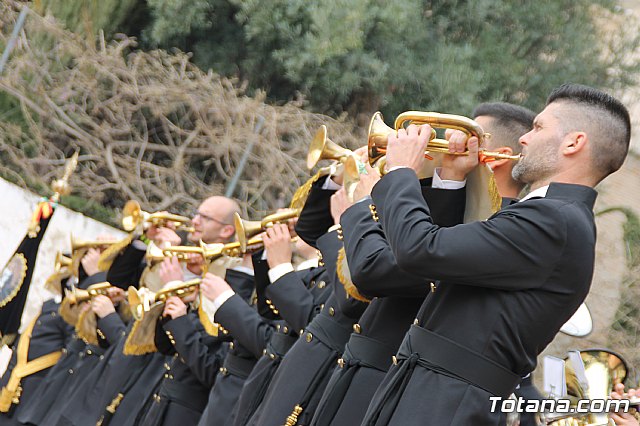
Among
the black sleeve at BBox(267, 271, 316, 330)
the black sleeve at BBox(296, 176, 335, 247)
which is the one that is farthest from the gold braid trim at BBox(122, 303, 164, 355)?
the black sleeve at BBox(296, 176, 335, 247)

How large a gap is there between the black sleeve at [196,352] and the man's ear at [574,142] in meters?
3.47

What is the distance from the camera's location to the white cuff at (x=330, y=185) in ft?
17.2

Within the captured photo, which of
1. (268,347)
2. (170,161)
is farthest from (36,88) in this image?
(268,347)

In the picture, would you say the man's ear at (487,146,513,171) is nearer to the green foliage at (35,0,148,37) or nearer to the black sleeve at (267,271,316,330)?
the black sleeve at (267,271,316,330)

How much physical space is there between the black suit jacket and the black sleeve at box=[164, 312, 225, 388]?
10.9 feet

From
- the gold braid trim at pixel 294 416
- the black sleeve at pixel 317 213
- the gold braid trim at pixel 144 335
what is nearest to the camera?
the gold braid trim at pixel 294 416

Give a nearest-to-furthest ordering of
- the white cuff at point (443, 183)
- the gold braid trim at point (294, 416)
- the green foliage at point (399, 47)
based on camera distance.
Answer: the white cuff at point (443, 183) < the gold braid trim at point (294, 416) < the green foliage at point (399, 47)

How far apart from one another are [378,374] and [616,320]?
550 cm

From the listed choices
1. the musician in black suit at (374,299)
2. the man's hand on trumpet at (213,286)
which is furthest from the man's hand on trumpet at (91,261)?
the musician in black suit at (374,299)

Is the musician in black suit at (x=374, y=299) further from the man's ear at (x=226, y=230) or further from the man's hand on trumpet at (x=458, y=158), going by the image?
the man's ear at (x=226, y=230)

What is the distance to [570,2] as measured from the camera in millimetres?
14727

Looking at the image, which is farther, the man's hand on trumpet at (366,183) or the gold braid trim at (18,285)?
the gold braid trim at (18,285)

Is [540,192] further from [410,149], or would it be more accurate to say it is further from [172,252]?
[172,252]

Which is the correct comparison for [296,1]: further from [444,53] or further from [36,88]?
[36,88]
